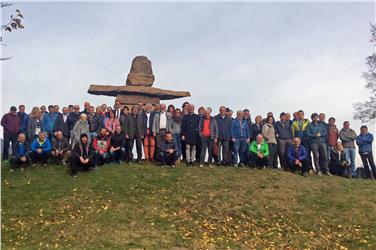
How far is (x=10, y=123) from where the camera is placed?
675 inches

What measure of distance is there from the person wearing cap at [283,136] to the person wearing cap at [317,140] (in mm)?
829

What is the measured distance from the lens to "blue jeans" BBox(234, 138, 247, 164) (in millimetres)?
17328

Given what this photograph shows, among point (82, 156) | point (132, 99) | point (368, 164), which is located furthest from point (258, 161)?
point (132, 99)

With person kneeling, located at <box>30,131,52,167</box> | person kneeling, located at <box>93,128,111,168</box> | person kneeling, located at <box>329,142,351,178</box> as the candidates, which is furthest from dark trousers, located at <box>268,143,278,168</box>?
person kneeling, located at <box>30,131,52,167</box>

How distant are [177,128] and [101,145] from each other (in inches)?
125

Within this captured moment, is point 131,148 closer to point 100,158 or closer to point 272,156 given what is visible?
point 100,158

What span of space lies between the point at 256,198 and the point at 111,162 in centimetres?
610

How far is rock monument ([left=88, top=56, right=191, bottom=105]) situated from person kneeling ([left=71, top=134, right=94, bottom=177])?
6427 mm

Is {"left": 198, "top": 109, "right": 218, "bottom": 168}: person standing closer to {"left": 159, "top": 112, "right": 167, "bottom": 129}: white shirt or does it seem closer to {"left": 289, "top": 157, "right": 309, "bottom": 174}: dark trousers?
{"left": 159, "top": 112, "right": 167, "bottom": 129}: white shirt

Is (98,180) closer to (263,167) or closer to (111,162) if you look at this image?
(111,162)

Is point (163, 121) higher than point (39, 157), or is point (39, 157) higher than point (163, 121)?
point (163, 121)

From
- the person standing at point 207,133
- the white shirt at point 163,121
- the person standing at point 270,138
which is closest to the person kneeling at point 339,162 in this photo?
the person standing at point 270,138

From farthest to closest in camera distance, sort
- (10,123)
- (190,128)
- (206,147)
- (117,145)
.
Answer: (10,123) → (206,147) → (190,128) → (117,145)

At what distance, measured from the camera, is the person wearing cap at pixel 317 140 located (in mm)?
17406
